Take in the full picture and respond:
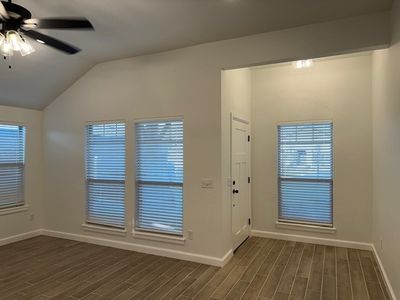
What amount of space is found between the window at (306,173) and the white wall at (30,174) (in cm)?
465

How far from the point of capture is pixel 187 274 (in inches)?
139

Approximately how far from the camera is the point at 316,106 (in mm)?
4652

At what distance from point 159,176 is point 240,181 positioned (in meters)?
1.36

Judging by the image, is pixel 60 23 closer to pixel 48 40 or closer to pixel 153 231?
pixel 48 40

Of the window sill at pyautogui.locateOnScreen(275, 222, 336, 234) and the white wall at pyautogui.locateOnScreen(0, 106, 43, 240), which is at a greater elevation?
the white wall at pyautogui.locateOnScreen(0, 106, 43, 240)

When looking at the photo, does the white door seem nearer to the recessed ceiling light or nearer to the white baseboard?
the white baseboard

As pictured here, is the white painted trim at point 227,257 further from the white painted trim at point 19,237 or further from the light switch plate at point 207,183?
the white painted trim at point 19,237

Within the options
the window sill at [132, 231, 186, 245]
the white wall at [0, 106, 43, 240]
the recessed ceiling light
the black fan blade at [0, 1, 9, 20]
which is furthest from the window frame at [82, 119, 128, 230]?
the recessed ceiling light

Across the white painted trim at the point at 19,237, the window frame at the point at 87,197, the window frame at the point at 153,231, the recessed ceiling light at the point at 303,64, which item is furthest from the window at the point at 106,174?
the recessed ceiling light at the point at 303,64

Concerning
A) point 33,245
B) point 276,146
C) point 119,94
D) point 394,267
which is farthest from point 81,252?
point 394,267

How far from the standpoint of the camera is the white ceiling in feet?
9.25

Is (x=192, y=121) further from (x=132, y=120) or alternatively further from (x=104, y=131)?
(x=104, y=131)

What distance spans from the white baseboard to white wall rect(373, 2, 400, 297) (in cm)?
203

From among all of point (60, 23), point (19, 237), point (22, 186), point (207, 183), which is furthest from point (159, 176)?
point (19, 237)
